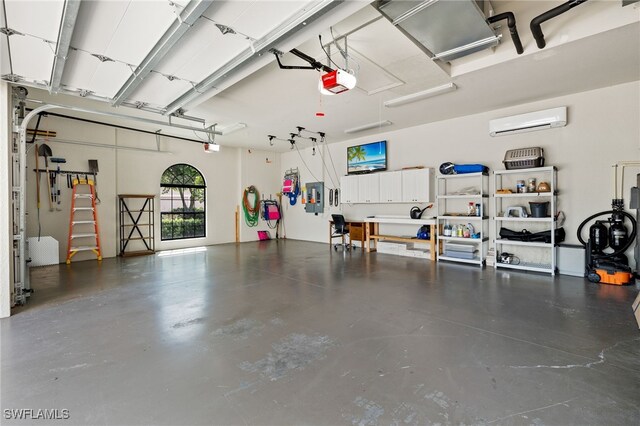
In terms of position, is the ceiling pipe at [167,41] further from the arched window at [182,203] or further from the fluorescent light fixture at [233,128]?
the arched window at [182,203]

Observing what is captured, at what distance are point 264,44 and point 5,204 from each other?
3.42 metres

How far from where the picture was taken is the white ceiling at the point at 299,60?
7.52 ft

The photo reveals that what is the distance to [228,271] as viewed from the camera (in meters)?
5.17

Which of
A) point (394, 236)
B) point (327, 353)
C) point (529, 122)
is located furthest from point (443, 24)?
point (394, 236)

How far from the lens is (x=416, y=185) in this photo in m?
6.47

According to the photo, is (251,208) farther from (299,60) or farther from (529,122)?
(529,122)

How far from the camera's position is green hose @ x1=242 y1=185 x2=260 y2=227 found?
9375 millimetres

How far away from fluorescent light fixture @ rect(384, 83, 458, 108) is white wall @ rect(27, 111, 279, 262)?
5.71 m

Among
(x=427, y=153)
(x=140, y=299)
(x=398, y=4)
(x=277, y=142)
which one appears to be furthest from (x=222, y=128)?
(x=398, y=4)

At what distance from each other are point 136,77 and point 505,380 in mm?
4598

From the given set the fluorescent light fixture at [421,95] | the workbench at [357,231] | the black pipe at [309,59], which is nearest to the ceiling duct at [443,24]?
the black pipe at [309,59]

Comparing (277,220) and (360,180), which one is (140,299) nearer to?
(360,180)

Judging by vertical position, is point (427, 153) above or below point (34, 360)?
above

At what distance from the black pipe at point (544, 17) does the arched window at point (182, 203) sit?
8.09 meters
